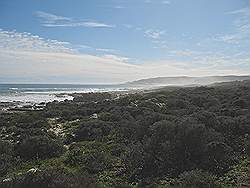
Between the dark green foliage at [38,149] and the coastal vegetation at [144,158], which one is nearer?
the coastal vegetation at [144,158]

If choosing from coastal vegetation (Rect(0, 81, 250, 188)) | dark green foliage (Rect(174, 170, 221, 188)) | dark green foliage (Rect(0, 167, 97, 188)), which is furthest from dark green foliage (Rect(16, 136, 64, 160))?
dark green foliage (Rect(174, 170, 221, 188))

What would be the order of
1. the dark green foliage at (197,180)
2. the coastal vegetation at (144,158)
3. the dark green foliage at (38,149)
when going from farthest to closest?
the dark green foliage at (38,149) → the coastal vegetation at (144,158) → the dark green foliage at (197,180)

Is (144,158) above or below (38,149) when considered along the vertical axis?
above

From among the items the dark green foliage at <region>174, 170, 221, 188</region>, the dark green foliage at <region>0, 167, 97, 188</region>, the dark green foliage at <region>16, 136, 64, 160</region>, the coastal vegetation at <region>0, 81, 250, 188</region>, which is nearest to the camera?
the dark green foliage at <region>0, 167, 97, 188</region>

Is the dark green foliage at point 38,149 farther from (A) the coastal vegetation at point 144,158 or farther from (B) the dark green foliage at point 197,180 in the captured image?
(B) the dark green foliage at point 197,180

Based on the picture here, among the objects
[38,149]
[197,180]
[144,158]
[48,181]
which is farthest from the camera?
Result: [38,149]

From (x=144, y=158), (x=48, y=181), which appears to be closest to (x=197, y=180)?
(x=144, y=158)

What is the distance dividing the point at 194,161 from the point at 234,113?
300 inches

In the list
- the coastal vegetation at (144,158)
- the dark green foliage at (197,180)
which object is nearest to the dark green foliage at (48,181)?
the coastal vegetation at (144,158)

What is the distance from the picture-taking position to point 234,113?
58.2 feet

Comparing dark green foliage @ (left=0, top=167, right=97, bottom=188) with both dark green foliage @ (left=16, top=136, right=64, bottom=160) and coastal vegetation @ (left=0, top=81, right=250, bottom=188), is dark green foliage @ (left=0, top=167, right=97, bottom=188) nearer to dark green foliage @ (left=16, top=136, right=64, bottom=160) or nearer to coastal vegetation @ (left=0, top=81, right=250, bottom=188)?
coastal vegetation @ (left=0, top=81, right=250, bottom=188)

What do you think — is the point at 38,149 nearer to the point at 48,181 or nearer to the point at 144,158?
the point at 144,158

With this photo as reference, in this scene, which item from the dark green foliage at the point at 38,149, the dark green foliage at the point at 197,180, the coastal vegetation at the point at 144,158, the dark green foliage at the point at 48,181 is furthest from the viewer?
the dark green foliage at the point at 38,149

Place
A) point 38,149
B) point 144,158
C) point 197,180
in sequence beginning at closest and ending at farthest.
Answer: point 197,180, point 144,158, point 38,149
